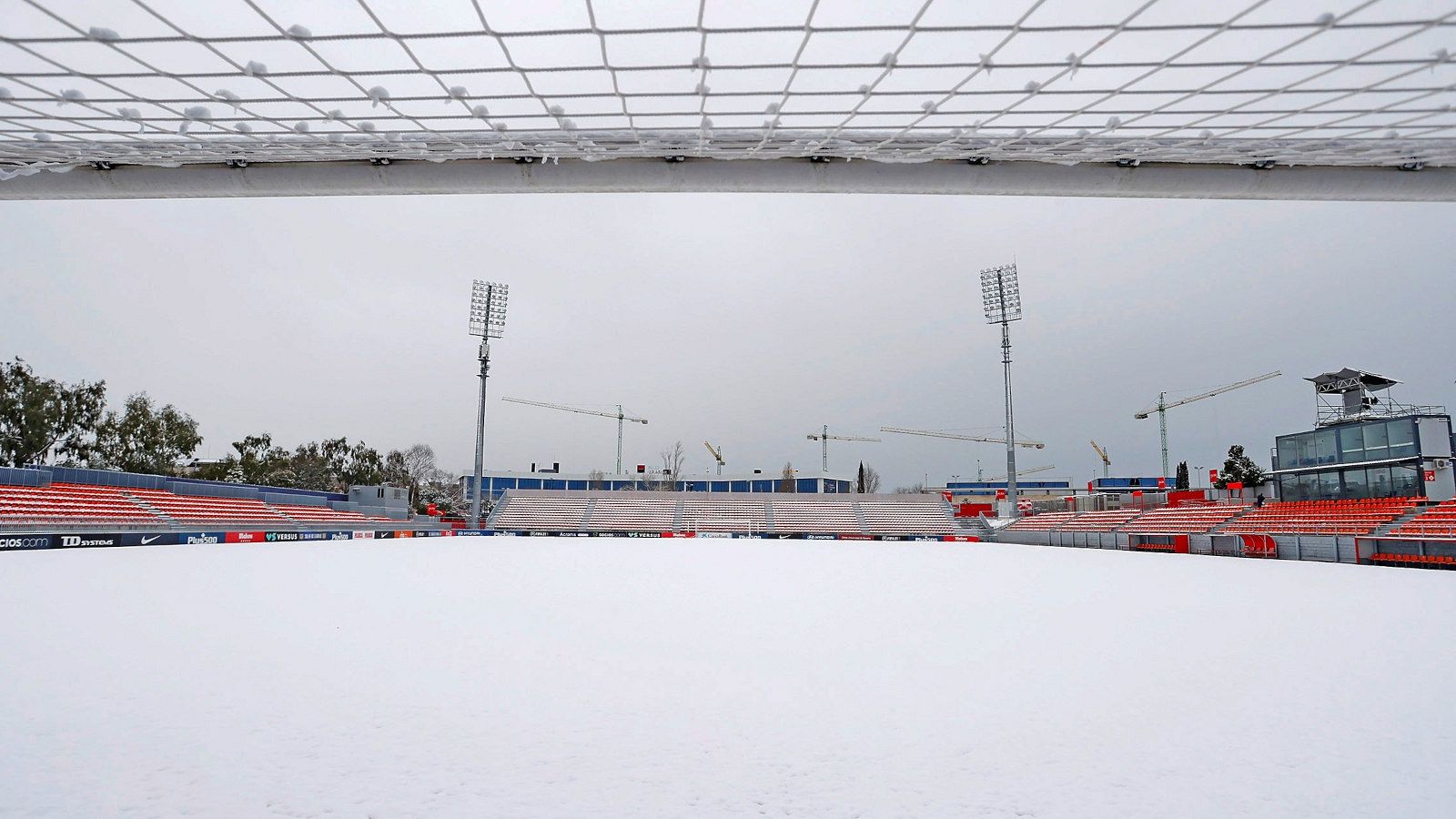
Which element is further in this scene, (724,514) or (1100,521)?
(724,514)

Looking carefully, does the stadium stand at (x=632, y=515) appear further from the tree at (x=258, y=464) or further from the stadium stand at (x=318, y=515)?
the tree at (x=258, y=464)

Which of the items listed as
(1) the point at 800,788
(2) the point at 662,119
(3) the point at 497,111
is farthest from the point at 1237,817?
(3) the point at 497,111

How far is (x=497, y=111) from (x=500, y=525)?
1976 inches

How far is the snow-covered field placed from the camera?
3.79 metres

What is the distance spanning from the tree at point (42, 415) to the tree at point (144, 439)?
965mm

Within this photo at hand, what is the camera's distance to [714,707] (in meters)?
5.55

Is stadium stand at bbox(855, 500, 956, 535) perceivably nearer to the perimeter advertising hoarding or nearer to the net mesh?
the perimeter advertising hoarding

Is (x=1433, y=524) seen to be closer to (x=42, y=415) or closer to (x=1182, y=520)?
(x=1182, y=520)

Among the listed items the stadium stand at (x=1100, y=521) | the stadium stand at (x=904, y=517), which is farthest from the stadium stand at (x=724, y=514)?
the stadium stand at (x=1100, y=521)

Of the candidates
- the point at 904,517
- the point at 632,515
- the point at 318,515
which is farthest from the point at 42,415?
the point at 904,517

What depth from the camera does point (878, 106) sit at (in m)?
3.96

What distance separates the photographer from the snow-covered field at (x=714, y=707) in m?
3.79

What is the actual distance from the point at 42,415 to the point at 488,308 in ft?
93.3

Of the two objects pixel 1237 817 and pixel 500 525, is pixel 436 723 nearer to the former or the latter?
pixel 1237 817
